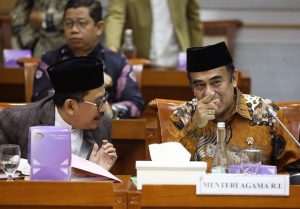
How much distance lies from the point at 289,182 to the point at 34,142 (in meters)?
0.78

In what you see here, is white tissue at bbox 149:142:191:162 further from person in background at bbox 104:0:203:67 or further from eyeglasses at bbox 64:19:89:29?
person in background at bbox 104:0:203:67

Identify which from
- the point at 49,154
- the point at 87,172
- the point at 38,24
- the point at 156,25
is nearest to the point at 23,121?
the point at 87,172

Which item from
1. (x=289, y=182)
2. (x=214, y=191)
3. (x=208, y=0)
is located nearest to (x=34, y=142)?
(x=214, y=191)

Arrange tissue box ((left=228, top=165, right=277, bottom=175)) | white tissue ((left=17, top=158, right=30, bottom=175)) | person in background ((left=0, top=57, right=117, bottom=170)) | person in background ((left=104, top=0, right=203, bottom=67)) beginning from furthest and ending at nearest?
person in background ((left=104, top=0, right=203, bottom=67)) → person in background ((left=0, top=57, right=117, bottom=170)) → white tissue ((left=17, top=158, right=30, bottom=175)) → tissue box ((left=228, top=165, right=277, bottom=175))

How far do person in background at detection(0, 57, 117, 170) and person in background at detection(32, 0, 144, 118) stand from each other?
47.5 inches

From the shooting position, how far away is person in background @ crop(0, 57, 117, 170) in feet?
9.62

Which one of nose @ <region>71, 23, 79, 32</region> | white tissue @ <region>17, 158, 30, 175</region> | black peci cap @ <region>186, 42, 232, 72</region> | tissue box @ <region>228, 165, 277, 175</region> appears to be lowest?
white tissue @ <region>17, 158, 30, 175</region>

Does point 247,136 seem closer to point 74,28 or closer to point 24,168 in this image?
point 24,168

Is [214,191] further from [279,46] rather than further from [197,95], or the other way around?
[279,46]

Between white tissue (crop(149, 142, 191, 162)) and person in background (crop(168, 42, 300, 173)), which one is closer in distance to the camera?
white tissue (crop(149, 142, 191, 162))

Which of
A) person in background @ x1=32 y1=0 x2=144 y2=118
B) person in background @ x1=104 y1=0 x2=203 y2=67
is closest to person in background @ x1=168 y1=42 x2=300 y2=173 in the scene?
person in background @ x1=32 y1=0 x2=144 y2=118

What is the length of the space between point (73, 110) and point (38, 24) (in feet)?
8.28

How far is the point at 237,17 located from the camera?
7.11 meters

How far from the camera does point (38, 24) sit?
17.6 feet
